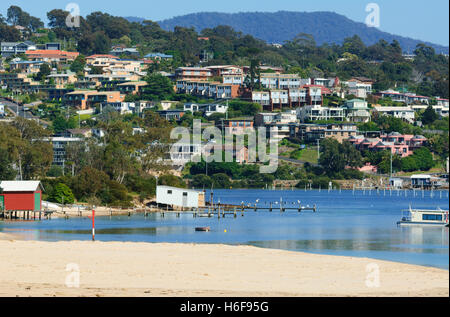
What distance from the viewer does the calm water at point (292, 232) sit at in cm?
4034

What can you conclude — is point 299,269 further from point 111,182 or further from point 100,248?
point 111,182

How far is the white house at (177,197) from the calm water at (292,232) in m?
3.39

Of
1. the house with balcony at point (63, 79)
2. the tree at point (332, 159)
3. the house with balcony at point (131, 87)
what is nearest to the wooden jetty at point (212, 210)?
the tree at point (332, 159)

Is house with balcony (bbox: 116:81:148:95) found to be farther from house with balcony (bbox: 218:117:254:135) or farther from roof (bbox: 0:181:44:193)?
roof (bbox: 0:181:44:193)

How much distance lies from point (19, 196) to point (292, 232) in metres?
20.2

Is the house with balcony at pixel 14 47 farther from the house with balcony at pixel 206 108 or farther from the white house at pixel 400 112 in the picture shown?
the white house at pixel 400 112

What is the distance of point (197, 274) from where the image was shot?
1083 inches

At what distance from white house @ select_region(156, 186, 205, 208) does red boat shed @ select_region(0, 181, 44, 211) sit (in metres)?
12.8

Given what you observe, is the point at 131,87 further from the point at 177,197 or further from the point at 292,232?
the point at 292,232

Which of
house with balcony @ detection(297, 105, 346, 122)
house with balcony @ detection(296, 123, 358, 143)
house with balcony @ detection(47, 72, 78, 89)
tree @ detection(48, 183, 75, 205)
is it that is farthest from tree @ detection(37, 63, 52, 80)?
tree @ detection(48, 183, 75, 205)

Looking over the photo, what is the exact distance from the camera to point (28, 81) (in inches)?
6417

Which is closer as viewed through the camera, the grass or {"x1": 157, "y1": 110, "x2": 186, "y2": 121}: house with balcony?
the grass

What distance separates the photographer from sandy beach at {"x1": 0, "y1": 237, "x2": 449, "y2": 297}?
23.8 metres

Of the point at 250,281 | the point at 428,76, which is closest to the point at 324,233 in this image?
the point at 250,281
